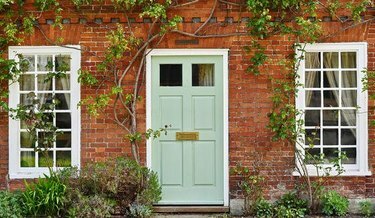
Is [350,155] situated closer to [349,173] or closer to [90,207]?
[349,173]

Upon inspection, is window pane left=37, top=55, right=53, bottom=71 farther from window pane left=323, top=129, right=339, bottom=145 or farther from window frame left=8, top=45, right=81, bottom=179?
window pane left=323, top=129, right=339, bottom=145

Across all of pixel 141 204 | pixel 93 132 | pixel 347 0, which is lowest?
pixel 141 204

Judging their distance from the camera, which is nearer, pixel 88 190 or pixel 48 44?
pixel 88 190

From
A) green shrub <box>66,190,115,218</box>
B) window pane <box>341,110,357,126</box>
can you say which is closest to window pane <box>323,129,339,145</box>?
window pane <box>341,110,357,126</box>

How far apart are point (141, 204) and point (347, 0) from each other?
4864 mm

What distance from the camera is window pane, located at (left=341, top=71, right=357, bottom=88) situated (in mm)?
11086

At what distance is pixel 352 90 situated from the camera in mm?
11094

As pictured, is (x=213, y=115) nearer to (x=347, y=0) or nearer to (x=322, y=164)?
(x=322, y=164)

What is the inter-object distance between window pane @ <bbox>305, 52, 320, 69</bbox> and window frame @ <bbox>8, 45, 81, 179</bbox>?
3892mm

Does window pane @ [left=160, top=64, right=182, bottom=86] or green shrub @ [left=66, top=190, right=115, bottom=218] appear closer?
green shrub @ [left=66, top=190, right=115, bottom=218]

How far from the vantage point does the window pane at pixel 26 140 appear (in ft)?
36.7

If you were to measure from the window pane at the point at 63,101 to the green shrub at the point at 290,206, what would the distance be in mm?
3947

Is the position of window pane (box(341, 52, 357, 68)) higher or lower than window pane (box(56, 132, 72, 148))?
higher

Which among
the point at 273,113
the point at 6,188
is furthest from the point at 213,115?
the point at 6,188
